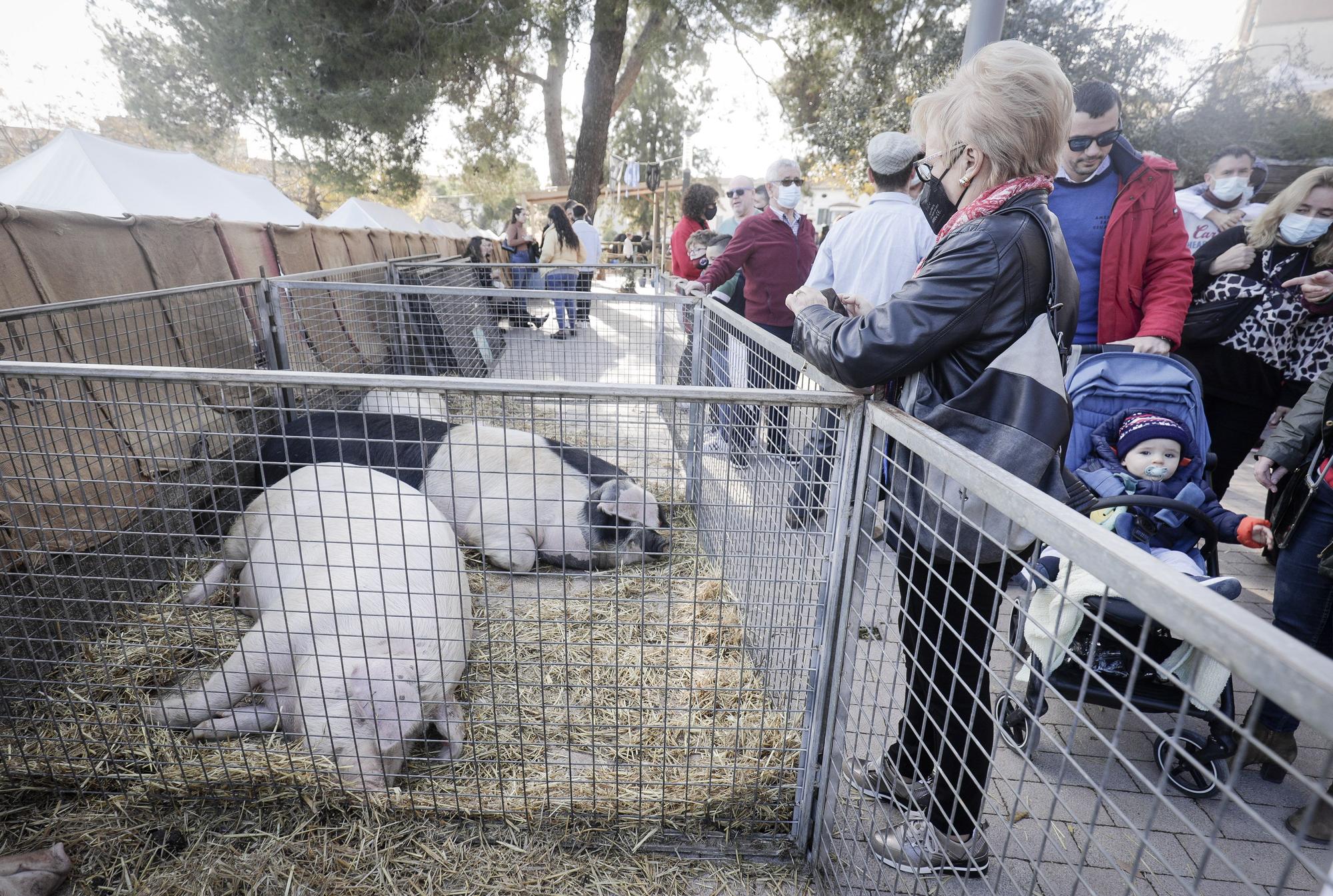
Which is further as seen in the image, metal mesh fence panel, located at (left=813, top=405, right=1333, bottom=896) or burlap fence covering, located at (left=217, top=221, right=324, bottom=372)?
burlap fence covering, located at (left=217, top=221, right=324, bottom=372)

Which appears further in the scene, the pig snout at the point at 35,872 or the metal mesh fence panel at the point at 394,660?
the metal mesh fence panel at the point at 394,660

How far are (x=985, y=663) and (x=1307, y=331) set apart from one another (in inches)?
140

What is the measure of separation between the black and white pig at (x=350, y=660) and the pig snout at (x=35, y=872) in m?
0.42

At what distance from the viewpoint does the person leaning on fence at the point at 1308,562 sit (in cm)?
244

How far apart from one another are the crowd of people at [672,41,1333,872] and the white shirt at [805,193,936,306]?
0.01 meters

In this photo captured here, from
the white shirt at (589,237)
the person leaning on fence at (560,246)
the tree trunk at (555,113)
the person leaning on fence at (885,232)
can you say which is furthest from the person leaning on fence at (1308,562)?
the tree trunk at (555,113)

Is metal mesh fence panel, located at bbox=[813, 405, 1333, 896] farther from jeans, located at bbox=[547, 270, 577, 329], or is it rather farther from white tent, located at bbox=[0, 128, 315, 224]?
white tent, located at bbox=[0, 128, 315, 224]

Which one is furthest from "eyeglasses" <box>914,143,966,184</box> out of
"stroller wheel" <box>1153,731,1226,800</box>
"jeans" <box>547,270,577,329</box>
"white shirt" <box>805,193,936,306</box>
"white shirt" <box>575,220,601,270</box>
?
"white shirt" <box>575,220,601,270</box>

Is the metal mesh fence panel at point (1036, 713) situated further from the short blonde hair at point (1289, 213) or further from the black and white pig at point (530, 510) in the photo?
the short blonde hair at point (1289, 213)

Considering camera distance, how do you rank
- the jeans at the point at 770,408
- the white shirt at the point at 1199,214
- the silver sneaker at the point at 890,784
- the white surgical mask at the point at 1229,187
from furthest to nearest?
the white shirt at the point at 1199,214, the white surgical mask at the point at 1229,187, the jeans at the point at 770,408, the silver sneaker at the point at 890,784

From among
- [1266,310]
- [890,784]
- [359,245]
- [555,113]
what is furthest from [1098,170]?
[555,113]

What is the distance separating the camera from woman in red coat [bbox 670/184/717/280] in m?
7.11

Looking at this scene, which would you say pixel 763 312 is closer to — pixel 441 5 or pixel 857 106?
pixel 441 5

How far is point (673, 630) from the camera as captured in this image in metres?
3.24
